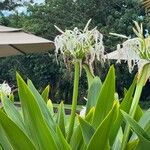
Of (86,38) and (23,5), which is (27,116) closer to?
(86,38)

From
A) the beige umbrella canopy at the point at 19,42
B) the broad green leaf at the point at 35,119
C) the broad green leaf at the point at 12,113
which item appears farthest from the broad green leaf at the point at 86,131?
the beige umbrella canopy at the point at 19,42

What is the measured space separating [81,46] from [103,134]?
419 millimetres

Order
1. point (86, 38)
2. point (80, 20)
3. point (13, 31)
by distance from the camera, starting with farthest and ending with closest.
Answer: point (80, 20)
point (13, 31)
point (86, 38)

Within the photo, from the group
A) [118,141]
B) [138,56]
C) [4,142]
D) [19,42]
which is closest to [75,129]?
[118,141]

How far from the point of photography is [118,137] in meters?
2.18

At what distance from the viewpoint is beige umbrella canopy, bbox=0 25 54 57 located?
25.3ft

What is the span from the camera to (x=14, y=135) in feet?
6.23

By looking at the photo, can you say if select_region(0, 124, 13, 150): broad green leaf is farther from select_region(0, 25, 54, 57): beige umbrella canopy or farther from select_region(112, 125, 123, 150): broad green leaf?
select_region(0, 25, 54, 57): beige umbrella canopy

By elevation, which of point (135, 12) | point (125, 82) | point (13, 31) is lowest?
point (125, 82)

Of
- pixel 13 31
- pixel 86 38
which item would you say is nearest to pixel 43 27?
pixel 13 31

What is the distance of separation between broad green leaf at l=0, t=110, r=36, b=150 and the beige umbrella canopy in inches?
220

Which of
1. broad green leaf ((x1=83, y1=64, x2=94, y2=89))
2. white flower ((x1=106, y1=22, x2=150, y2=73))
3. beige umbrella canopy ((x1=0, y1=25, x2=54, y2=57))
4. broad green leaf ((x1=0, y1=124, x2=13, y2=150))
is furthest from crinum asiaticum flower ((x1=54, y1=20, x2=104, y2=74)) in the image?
beige umbrella canopy ((x1=0, y1=25, x2=54, y2=57))

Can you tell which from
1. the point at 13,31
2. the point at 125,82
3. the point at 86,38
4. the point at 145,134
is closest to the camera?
the point at 145,134

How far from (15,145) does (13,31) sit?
21.1ft
